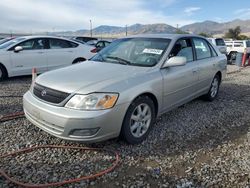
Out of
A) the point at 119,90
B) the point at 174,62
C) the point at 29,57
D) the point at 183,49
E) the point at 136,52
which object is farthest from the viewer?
the point at 29,57

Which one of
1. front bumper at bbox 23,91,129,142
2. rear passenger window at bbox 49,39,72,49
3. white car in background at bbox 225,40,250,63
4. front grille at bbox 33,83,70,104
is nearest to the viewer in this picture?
front bumper at bbox 23,91,129,142

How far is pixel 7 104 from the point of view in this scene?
5.17 metres

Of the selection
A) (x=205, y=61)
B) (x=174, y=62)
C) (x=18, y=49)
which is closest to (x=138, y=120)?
Result: (x=174, y=62)

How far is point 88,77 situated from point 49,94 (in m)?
0.57

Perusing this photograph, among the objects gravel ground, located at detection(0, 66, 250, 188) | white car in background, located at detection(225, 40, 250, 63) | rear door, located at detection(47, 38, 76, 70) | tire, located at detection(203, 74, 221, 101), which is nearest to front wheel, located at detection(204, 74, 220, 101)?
tire, located at detection(203, 74, 221, 101)

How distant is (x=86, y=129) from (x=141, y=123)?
3.08ft

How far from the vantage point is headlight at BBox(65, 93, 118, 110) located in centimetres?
300

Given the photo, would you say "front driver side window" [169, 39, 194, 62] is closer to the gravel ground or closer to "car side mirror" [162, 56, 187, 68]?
"car side mirror" [162, 56, 187, 68]

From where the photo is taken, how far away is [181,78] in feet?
14.0

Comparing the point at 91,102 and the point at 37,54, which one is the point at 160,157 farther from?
the point at 37,54

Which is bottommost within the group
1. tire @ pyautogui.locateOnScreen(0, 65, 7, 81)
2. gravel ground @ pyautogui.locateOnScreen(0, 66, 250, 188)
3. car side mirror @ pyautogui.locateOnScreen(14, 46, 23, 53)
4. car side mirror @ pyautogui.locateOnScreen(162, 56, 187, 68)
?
gravel ground @ pyautogui.locateOnScreen(0, 66, 250, 188)

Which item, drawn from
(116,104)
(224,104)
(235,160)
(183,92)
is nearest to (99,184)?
(116,104)

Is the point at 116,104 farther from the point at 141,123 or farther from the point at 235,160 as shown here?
the point at 235,160

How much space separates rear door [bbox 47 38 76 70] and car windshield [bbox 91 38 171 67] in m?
4.04
